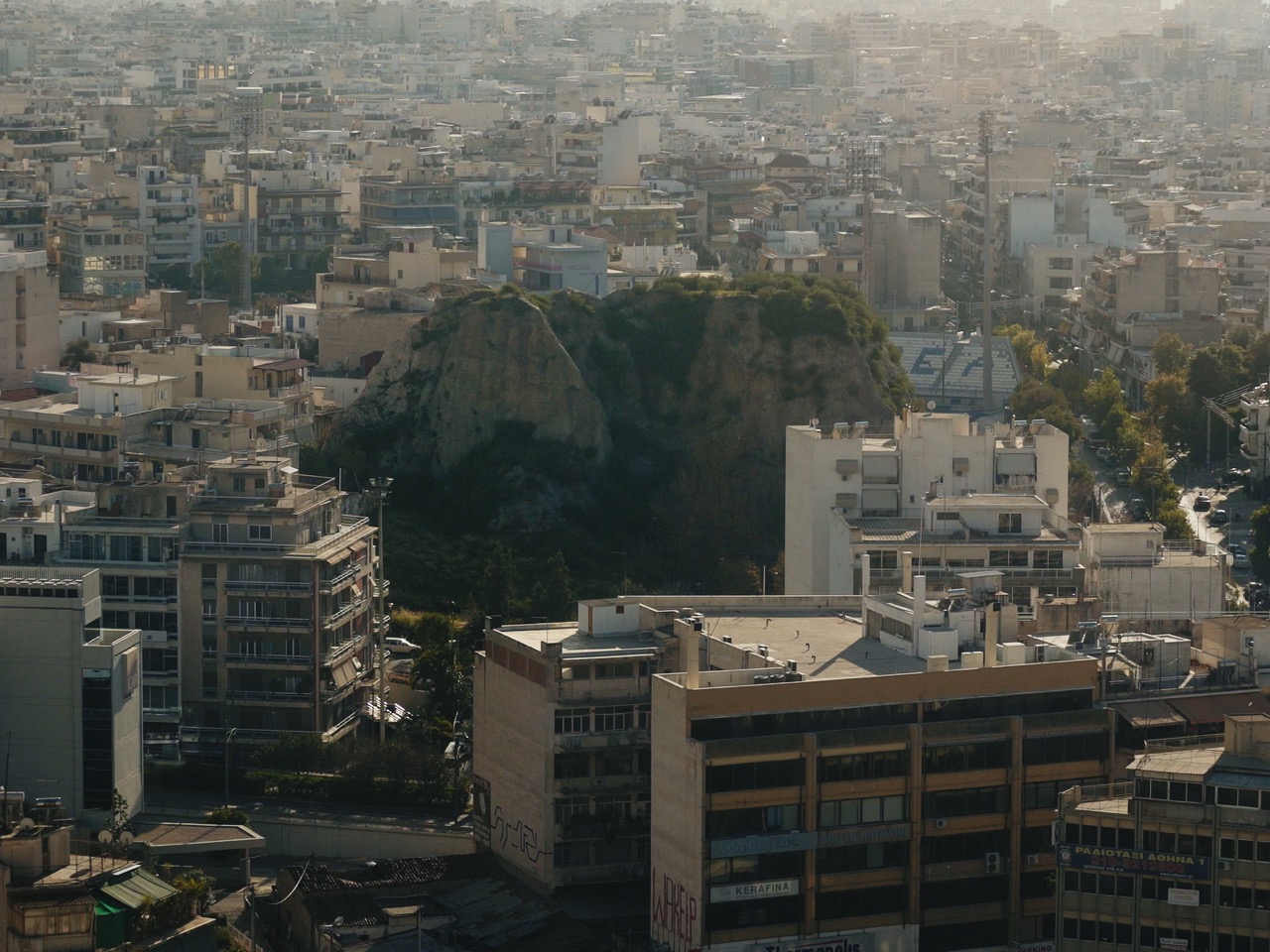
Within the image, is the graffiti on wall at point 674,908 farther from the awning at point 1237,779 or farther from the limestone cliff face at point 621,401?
the limestone cliff face at point 621,401

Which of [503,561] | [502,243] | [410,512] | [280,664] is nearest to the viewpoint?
[280,664]

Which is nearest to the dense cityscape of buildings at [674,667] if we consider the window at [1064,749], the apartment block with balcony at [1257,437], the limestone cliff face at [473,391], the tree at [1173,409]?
the window at [1064,749]

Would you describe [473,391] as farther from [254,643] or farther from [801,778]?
[801,778]

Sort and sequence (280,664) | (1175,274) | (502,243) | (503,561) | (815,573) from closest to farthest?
1. (280,664)
2. (815,573)
3. (503,561)
4. (502,243)
5. (1175,274)

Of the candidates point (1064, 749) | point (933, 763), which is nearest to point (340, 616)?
point (933, 763)

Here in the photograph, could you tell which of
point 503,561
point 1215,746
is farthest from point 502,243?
point 1215,746

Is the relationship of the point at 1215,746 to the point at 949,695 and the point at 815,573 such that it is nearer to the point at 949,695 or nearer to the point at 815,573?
the point at 949,695
